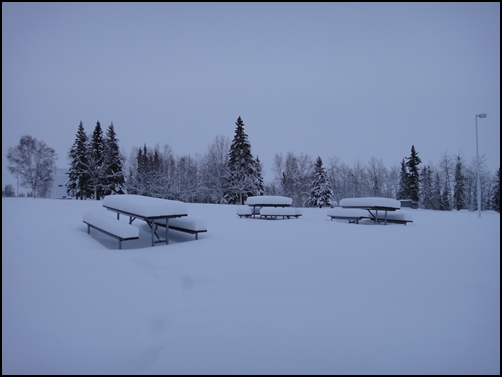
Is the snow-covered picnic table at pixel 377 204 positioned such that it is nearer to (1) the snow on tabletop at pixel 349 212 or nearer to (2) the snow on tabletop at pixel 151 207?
(1) the snow on tabletop at pixel 349 212

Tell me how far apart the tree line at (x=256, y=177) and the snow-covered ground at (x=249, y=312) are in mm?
28389

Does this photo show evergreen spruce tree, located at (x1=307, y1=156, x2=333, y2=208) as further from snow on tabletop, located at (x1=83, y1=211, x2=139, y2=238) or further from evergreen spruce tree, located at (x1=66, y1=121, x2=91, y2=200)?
snow on tabletop, located at (x1=83, y1=211, x2=139, y2=238)

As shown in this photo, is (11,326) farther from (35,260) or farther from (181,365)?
(35,260)

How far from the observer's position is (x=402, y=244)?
7910 mm

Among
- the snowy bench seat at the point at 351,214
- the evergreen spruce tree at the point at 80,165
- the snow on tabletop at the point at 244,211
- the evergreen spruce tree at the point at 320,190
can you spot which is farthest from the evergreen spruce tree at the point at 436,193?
the evergreen spruce tree at the point at 80,165

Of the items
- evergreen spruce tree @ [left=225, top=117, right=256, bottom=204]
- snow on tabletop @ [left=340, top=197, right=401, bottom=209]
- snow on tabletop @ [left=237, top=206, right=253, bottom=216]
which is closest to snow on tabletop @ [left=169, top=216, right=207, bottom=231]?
snow on tabletop @ [left=237, top=206, right=253, bottom=216]

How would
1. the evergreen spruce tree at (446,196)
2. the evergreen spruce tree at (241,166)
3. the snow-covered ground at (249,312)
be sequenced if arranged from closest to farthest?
the snow-covered ground at (249,312), the evergreen spruce tree at (241,166), the evergreen spruce tree at (446,196)

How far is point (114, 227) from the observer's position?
7.37 meters

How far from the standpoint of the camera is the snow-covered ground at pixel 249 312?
2580mm

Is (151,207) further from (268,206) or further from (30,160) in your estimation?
(30,160)

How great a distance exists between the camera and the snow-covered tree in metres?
30.5

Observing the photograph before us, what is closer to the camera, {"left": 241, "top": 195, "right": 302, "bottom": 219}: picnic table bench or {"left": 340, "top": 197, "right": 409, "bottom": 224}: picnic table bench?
{"left": 340, "top": 197, "right": 409, "bottom": 224}: picnic table bench

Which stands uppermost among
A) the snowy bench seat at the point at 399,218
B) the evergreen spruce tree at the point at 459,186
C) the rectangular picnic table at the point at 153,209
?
the evergreen spruce tree at the point at 459,186

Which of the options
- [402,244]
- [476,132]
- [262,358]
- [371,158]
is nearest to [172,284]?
[262,358]
